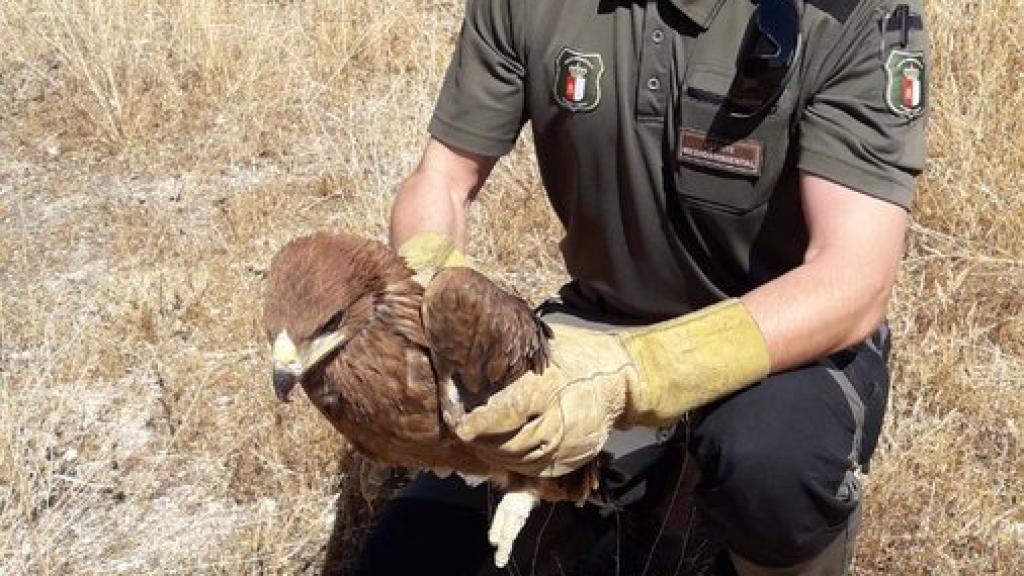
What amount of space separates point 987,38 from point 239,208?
3558 millimetres

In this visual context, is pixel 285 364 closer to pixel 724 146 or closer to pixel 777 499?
pixel 777 499

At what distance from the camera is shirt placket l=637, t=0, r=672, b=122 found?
10.5ft

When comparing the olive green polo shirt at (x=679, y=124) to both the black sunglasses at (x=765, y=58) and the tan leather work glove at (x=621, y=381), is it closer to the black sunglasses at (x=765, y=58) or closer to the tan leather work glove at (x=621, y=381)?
the black sunglasses at (x=765, y=58)

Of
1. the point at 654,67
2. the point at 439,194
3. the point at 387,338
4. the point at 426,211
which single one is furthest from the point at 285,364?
the point at 654,67

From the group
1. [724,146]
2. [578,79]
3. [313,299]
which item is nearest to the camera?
[313,299]

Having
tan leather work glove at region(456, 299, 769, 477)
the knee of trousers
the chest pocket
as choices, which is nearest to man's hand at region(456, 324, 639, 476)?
tan leather work glove at region(456, 299, 769, 477)

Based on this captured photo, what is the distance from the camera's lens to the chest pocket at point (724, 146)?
314 centimetres

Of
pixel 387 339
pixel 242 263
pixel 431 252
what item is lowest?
pixel 242 263

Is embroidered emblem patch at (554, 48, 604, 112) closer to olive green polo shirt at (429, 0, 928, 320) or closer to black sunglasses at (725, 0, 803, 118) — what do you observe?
olive green polo shirt at (429, 0, 928, 320)

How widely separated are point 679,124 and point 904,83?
546mm

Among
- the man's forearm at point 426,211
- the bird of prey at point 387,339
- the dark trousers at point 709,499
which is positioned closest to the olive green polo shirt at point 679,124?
the man's forearm at point 426,211

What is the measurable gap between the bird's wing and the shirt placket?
85 centimetres

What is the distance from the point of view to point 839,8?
3.05 meters

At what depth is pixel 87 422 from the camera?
4543mm
